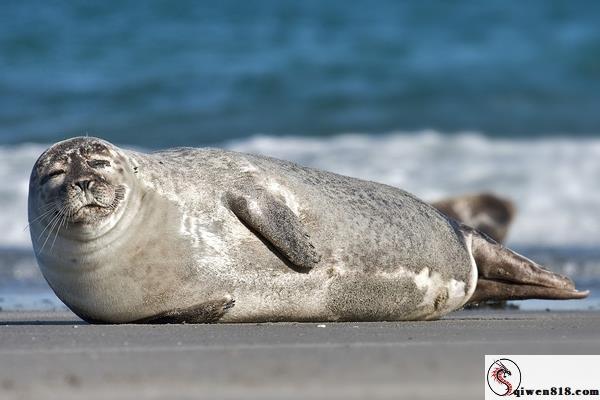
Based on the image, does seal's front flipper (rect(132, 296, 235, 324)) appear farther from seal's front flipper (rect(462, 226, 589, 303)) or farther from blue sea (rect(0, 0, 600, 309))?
blue sea (rect(0, 0, 600, 309))

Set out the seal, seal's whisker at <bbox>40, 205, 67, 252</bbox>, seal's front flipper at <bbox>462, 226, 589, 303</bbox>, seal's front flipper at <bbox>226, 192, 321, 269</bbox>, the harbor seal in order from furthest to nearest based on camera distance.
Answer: the seal < seal's front flipper at <bbox>462, 226, 589, 303</bbox> < seal's front flipper at <bbox>226, 192, 321, 269</bbox> < the harbor seal < seal's whisker at <bbox>40, 205, 67, 252</bbox>

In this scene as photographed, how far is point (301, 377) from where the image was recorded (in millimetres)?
3713

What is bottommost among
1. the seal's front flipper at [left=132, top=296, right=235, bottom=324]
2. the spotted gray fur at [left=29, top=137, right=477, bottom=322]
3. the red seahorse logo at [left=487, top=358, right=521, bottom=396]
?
the red seahorse logo at [left=487, top=358, right=521, bottom=396]

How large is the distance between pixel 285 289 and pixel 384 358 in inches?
77.3

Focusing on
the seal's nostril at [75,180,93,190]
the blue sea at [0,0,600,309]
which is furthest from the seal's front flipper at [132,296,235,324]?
the blue sea at [0,0,600,309]

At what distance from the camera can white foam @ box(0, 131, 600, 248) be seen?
1348 cm

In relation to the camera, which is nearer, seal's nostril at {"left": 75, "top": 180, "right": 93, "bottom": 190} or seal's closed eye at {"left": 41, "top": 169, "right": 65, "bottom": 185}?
seal's nostril at {"left": 75, "top": 180, "right": 93, "bottom": 190}

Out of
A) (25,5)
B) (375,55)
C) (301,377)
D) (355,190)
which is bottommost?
(301,377)

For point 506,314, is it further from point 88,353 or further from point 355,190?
point 88,353

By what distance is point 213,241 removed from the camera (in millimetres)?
5891

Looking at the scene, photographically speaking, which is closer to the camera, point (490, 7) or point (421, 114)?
point (421, 114)

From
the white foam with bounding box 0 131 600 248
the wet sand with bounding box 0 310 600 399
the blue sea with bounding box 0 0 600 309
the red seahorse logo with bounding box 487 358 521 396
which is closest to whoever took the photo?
the wet sand with bounding box 0 310 600 399

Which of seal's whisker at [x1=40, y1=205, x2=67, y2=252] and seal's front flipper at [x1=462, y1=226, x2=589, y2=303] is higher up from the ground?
seal's whisker at [x1=40, y1=205, x2=67, y2=252]

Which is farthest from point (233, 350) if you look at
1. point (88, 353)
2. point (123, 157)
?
point (123, 157)
